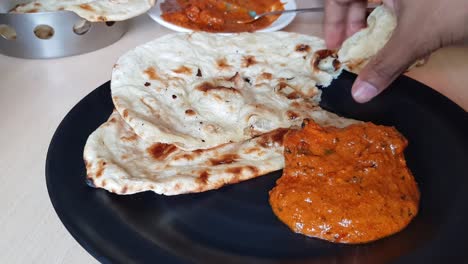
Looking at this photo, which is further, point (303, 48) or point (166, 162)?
point (303, 48)

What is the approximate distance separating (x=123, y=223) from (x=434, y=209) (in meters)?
0.61

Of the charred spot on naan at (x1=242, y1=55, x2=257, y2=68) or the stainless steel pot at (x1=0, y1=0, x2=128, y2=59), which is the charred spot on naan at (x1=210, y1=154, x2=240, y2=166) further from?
the stainless steel pot at (x1=0, y1=0, x2=128, y2=59)

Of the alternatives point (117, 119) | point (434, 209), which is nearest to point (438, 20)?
point (434, 209)

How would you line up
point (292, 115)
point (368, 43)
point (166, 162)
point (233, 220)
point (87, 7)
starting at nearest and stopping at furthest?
point (233, 220), point (166, 162), point (292, 115), point (368, 43), point (87, 7)

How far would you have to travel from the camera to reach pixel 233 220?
971 millimetres

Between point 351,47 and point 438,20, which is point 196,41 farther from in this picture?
point 438,20

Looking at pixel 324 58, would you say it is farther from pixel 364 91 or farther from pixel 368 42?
pixel 364 91

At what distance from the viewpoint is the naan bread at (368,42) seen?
1301mm

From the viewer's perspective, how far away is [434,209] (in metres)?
0.98

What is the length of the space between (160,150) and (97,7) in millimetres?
675

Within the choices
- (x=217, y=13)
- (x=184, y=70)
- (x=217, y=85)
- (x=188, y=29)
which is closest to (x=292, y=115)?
(x=217, y=85)

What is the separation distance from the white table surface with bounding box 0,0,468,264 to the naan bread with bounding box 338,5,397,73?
32cm

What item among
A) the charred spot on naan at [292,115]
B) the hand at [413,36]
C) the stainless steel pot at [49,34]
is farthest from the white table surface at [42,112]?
the charred spot on naan at [292,115]

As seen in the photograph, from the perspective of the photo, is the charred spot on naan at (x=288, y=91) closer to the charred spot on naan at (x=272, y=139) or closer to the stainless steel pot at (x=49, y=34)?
the charred spot on naan at (x=272, y=139)
